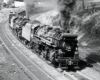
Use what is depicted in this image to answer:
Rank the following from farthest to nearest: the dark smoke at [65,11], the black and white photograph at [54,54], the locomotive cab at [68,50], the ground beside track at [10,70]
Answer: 1. the dark smoke at [65,11]
2. the locomotive cab at [68,50]
3. the black and white photograph at [54,54]
4. the ground beside track at [10,70]

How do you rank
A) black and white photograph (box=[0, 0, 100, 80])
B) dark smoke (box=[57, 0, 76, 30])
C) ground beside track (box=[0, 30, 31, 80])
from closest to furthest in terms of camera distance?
ground beside track (box=[0, 30, 31, 80]) < black and white photograph (box=[0, 0, 100, 80]) < dark smoke (box=[57, 0, 76, 30])

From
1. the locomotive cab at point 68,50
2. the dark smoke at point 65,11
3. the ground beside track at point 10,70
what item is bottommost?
the ground beside track at point 10,70

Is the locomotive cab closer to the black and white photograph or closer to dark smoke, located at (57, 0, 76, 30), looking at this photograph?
the black and white photograph

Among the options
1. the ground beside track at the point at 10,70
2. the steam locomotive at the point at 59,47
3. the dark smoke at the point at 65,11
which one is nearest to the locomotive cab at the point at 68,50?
the steam locomotive at the point at 59,47

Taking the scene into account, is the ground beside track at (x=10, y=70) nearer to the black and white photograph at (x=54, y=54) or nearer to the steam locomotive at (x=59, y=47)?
the black and white photograph at (x=54, y=54)

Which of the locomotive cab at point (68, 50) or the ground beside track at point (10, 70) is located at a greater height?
the locomotive cab at point (68, 50)

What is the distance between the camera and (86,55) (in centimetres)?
2344

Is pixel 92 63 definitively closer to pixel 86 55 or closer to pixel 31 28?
pixel 86 55

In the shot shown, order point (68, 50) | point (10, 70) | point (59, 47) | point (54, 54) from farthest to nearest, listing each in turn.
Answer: point (54, 54)
point (59, 47)
point (68, 50)
point (10, 70)

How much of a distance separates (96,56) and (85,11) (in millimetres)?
14223

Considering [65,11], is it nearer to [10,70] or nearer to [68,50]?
[68,50]

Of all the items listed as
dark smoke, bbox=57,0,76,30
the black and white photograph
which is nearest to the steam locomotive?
the black and white photograph

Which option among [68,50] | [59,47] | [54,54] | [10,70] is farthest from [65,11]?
[10,70]

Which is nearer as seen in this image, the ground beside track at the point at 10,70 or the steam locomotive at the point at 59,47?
the ground beside track at the point at 10,70
